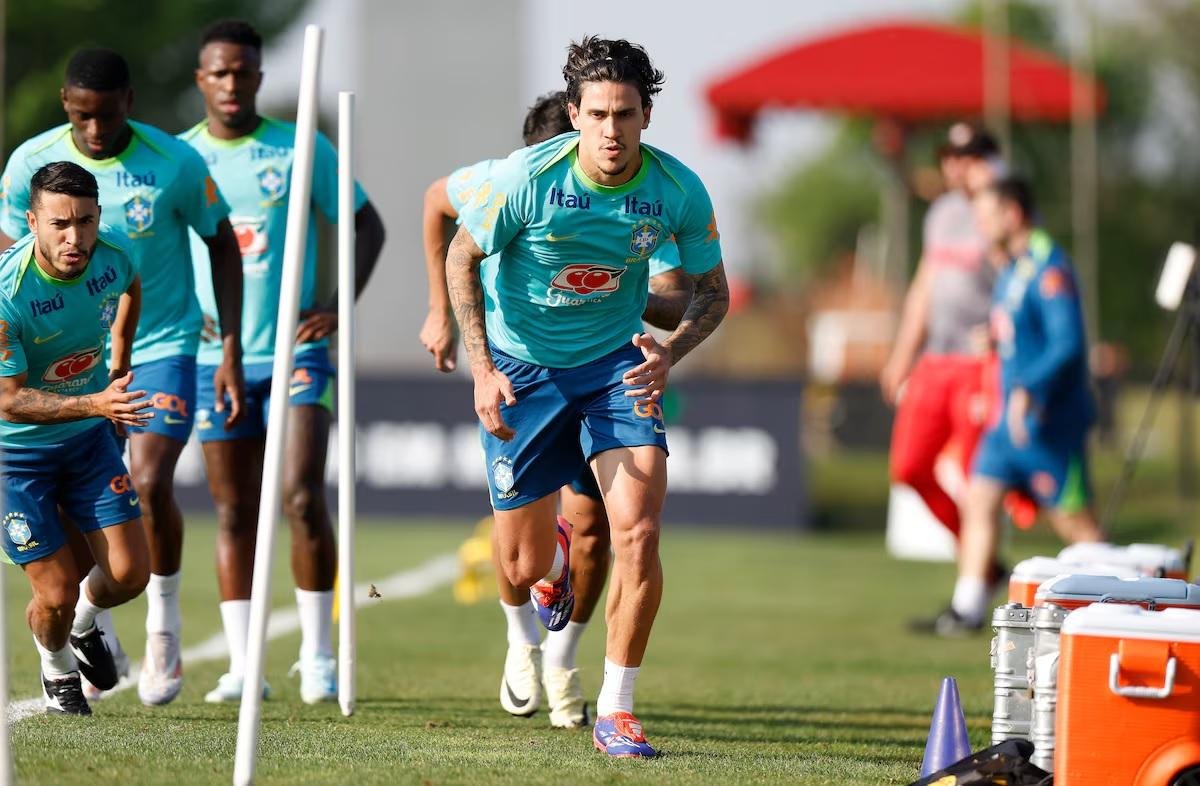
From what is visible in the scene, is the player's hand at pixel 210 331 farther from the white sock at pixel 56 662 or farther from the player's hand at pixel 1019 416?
the player's hand at pixel 1019 416

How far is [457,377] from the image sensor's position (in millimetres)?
18594

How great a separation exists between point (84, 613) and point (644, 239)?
103 inches

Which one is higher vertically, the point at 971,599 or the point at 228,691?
the point at 228,691

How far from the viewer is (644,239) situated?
618 cm

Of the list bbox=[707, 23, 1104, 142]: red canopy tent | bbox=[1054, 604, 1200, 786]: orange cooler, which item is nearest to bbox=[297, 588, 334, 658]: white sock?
bbox=[1054, 604, 1200, 786]: orange cooler

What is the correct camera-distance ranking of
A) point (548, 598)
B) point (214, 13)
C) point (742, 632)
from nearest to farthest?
point (548, 598), point (742, 632), point (214, 13)

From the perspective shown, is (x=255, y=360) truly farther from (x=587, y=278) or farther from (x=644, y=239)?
(x=644, y=239)

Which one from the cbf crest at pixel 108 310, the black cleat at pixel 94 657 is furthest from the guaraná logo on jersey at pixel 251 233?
the black cleat at pixel 94 657

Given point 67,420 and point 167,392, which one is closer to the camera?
point 67,420

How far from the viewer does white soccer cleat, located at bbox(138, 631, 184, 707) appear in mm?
7234

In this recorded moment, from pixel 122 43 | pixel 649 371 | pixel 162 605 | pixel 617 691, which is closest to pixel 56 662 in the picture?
pixel 162 605

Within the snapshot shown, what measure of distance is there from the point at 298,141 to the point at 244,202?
2471 mm

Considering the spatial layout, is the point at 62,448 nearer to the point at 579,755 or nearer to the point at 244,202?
the point at 244,202

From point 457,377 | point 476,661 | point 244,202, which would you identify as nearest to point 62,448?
point 244,202
